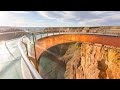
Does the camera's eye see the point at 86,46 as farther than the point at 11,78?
Yes

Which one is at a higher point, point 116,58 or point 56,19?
point 56,19

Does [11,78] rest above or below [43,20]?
below

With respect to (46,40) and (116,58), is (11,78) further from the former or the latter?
(116,58)
